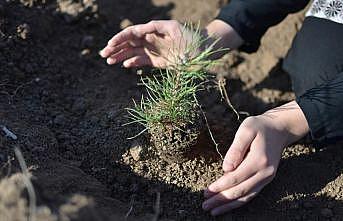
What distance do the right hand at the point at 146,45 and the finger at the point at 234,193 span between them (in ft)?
1.78

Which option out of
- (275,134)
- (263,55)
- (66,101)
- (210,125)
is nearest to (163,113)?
(210,125)

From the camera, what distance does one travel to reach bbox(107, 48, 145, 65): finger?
2.04m

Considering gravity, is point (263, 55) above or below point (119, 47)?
below

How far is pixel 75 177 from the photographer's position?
5.54 feet

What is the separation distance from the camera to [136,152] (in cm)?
183

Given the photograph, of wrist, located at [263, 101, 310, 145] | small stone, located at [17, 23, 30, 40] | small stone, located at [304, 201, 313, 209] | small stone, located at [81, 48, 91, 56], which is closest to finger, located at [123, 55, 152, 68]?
small stone, located at [81, 48, 91, 56]

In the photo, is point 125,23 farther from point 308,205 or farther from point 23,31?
point 308,205

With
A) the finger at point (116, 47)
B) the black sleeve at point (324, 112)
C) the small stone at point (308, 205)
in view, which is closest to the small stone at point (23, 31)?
the finger at point (116, 47)

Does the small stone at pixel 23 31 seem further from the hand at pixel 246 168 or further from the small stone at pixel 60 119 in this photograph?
the hand at pixel 246 168

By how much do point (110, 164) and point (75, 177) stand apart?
178mm

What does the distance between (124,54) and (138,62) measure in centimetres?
7

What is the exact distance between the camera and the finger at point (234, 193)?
168cm

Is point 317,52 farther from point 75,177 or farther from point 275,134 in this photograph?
point 75,177

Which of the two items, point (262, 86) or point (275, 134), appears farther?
point (262, 86)
